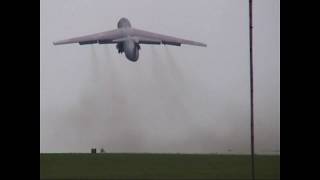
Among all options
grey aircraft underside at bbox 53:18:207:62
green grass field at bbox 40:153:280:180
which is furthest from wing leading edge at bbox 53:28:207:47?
green grass field at bbox 40:153:280:180

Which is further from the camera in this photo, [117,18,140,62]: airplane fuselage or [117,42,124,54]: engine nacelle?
[117,42,124,54]: engine nacelle

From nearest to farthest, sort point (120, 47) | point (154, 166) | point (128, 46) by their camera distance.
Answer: point (154, 166)
point (128, 46)
point (120, 47)

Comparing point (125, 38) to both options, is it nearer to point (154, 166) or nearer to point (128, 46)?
point (128, 46)

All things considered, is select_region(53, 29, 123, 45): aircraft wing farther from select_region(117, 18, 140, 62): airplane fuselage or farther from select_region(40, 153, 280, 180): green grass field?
select_region(40, 153, 280, 180): green grass field

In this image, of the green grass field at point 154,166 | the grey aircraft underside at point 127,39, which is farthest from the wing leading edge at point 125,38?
the green grass field at point 154,166

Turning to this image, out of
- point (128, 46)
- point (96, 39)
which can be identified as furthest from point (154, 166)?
point (96, 39)

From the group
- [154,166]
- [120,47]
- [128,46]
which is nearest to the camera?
[154,166]
